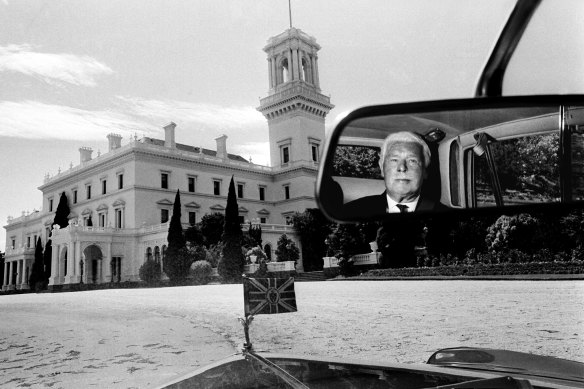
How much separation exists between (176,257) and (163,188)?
13095 millimetres

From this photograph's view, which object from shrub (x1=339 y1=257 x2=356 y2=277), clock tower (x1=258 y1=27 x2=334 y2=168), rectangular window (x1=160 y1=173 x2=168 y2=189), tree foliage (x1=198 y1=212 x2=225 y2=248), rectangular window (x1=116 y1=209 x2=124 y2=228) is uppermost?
clock tower (x1=258 y1=27 x2=334 y2=168)

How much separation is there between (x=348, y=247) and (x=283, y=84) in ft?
91.2

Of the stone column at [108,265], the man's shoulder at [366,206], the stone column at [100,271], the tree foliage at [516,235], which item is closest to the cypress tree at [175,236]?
the stone column at [108,265]

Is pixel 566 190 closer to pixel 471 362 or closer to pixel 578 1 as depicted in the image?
pixel 471 362

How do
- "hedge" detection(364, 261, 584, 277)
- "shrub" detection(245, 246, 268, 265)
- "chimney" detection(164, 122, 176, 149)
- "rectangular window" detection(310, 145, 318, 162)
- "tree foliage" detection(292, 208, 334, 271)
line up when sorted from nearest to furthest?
"hedge" detection(364, 261, 584, 277)
"shrub" detection(245, 246, 268, 265)
"tree foliage" detection(292, 208, 334, 271)
"chimney" detection(164, 122, 176, 149)
"rectangular window" detection(310, 145, 318, 162)

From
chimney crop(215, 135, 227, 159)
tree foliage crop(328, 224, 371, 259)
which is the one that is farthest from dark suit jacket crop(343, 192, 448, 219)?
chimney crop(215, 135, 227, 159)

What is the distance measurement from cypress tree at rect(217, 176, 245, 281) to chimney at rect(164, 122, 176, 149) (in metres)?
17.1

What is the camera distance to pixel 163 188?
43.3 m

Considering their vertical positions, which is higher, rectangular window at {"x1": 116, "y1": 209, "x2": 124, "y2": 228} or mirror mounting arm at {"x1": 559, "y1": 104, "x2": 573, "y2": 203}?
rectangular window at {"x1": 116, "y1": 209, "x2": 124, "y2": 228}

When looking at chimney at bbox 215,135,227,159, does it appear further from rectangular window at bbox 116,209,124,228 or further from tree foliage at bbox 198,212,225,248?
tree foliage at bbox 198,212,225,248

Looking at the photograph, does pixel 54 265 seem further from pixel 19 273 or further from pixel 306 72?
pixel 306 72

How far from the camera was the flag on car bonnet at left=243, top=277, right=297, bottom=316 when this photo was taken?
4.00 metres

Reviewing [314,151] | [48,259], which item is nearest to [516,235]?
[314,151]

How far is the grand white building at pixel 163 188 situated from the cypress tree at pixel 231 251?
6.88m
